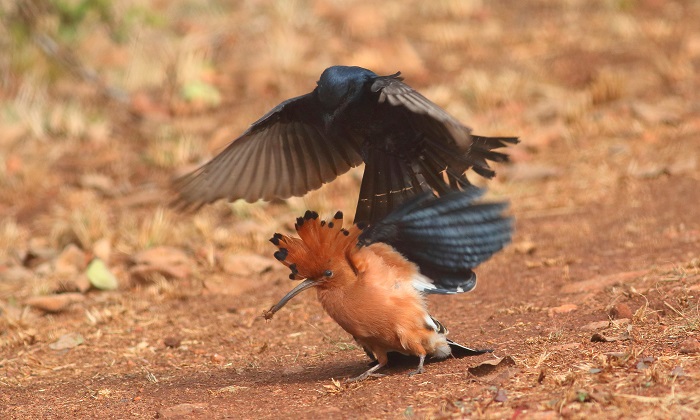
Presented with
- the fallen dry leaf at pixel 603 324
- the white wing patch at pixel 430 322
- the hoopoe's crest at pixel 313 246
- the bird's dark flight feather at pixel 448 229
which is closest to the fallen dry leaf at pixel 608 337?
the fallen dry leaf at pixel 603 324

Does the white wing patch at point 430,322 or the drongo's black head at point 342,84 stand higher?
the drongo's black head at point 342,84

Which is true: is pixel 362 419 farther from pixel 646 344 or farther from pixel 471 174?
pixel 471 174

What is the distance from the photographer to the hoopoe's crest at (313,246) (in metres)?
4.61

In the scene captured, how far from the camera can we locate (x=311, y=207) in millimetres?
8898

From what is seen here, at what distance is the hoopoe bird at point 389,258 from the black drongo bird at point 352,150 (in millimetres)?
367

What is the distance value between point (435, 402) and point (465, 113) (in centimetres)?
734

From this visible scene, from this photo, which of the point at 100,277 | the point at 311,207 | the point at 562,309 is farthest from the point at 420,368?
the point at 311,207

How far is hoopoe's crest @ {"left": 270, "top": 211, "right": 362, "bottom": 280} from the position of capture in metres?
4.61

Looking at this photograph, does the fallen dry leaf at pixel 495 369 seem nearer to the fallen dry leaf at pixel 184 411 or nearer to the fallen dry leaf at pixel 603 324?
the fallen dry leaf at pixel 603 324

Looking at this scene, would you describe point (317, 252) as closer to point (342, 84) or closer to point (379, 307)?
point (379, 307)

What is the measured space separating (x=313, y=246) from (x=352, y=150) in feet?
5.46

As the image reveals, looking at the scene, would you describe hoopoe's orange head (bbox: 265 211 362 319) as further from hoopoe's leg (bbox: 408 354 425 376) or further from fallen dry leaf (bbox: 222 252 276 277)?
fallen dry leaf (bbox: 222 252 276 277)

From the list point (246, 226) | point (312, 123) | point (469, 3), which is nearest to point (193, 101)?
point (246, 226)

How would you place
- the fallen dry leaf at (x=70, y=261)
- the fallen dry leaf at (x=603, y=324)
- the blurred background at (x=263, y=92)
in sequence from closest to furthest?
1. the fallen dry leaf at (x=603, y=324)
2. the fallen dry leaf at (x=70, y=261)
3. the blurred background at (x=263, y=92)
